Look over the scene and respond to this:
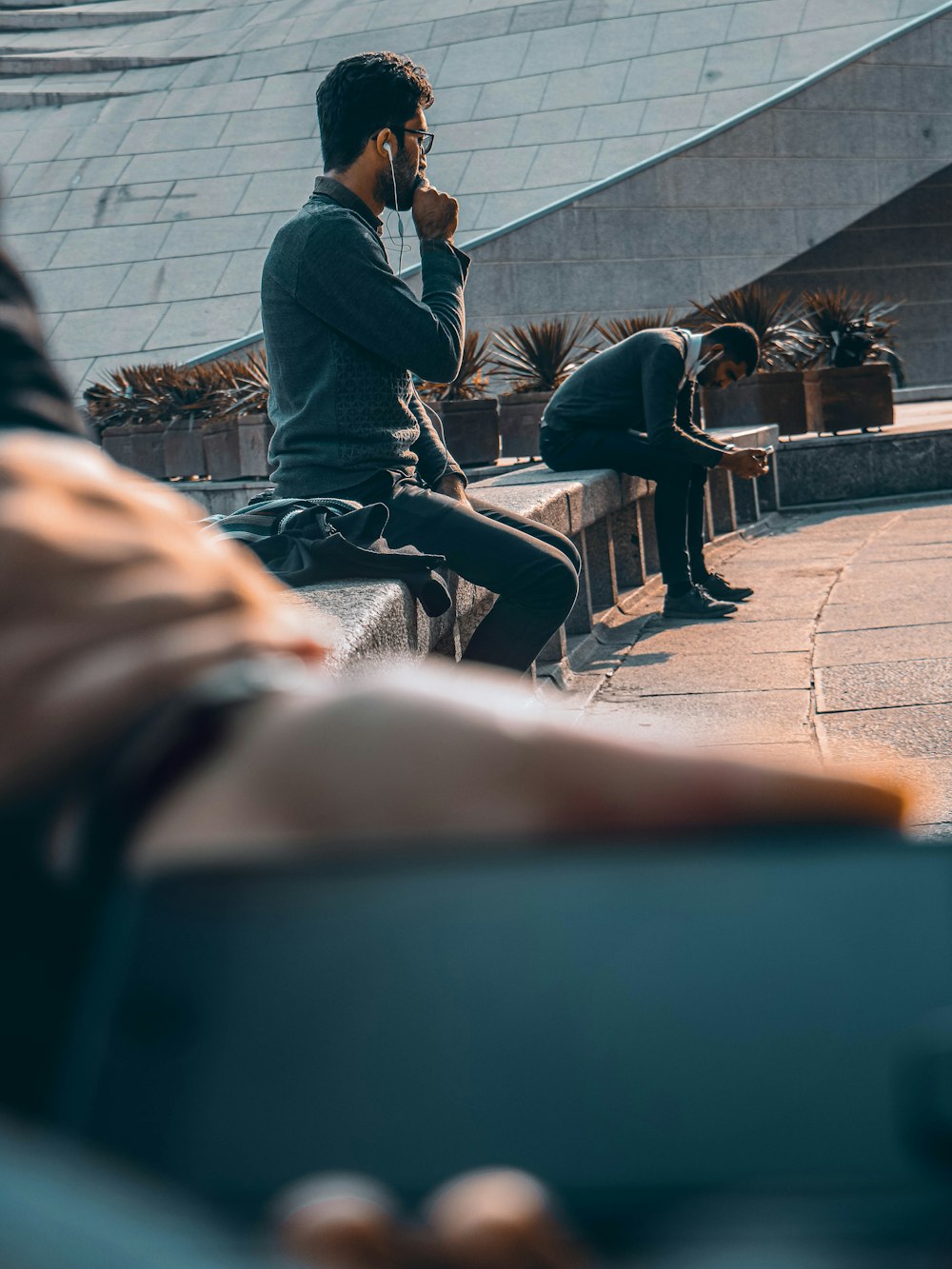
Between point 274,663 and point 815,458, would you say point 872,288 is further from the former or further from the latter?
point 274,663

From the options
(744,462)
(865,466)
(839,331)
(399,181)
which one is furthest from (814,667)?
(839,331)

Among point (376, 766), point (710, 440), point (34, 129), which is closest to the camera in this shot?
point (376, 766)

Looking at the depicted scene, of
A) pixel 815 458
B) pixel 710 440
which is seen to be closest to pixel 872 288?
pixel 815 458

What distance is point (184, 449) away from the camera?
11734 mm

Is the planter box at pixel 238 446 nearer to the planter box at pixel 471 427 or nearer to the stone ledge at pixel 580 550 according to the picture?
the stone ledge at pixel 580 550

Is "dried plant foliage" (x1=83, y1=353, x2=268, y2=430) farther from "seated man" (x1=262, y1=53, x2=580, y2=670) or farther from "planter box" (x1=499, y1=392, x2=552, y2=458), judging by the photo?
"seated man" (x1=262, y1=53, x2=580, y2=670)

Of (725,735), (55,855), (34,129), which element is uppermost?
(34,129)

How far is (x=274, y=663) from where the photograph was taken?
2.38 feet

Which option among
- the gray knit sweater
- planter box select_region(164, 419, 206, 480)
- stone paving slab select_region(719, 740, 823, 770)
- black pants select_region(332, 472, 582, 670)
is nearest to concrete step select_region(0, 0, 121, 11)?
planter box select_region(164, 419, 206, 480)

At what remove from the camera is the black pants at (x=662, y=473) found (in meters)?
6.75

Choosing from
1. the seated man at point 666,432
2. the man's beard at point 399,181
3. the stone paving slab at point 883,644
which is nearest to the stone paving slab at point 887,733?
the stone paving slab at point 883,644

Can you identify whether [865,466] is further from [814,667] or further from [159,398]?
[814,667]

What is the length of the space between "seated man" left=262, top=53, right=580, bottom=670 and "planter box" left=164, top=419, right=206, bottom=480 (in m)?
7.67

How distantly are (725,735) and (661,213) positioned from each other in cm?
1454
